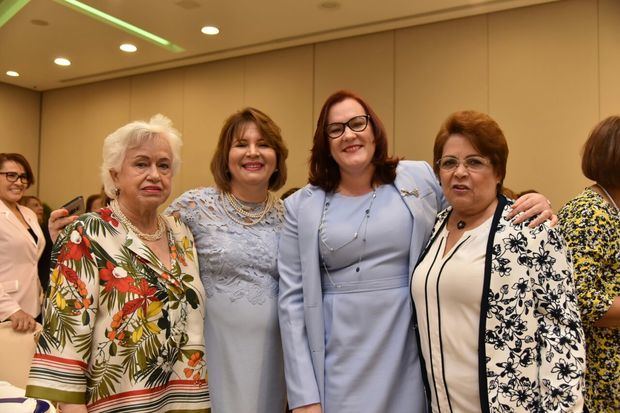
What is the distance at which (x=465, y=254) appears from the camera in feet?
5.79

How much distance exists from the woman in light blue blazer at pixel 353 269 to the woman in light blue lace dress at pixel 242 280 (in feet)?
0.35

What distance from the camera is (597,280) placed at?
2.06 metres

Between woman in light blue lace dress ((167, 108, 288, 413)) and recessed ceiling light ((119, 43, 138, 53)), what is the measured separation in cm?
533

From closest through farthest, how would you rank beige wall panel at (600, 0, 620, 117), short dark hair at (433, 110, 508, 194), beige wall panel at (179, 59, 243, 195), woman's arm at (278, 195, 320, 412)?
short dark hair at (433, 110, 508, 194) → woman's arm at (278, 195, 320, 412) → beige wall panel at (600, 0, 620, 117) → beige wall panel at (179, 59, 243, 195)

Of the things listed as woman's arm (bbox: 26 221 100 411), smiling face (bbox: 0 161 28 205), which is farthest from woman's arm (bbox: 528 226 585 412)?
smiling face (bbox: 0 161 28 205)

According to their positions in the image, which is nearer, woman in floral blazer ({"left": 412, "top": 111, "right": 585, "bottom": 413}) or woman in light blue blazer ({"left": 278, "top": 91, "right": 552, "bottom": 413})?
woman in floral blazer ({"left": 412, "top": 111, "right": 585, "bottom": 413})

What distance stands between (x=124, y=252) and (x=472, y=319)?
1081 mm

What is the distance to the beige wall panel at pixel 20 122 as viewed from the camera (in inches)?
364

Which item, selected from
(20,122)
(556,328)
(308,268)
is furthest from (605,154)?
(20,122)

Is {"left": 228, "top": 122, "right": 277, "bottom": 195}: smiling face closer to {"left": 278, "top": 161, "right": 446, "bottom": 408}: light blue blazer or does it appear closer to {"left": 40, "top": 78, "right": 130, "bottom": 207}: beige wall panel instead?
{"left": 278, "top": 161, "right": 446, "bottom": 408}: light blue blazer

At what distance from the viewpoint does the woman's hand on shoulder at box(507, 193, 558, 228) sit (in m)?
1.70

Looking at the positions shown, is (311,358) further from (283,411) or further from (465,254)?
(465,254)

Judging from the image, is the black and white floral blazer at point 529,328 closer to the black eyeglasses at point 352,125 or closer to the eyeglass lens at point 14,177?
the black eyeglasses at point 352,125

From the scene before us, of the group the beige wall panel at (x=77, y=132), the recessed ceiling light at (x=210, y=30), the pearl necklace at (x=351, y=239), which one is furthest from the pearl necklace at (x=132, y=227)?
the beige wall panel at (x=77, y=132)
